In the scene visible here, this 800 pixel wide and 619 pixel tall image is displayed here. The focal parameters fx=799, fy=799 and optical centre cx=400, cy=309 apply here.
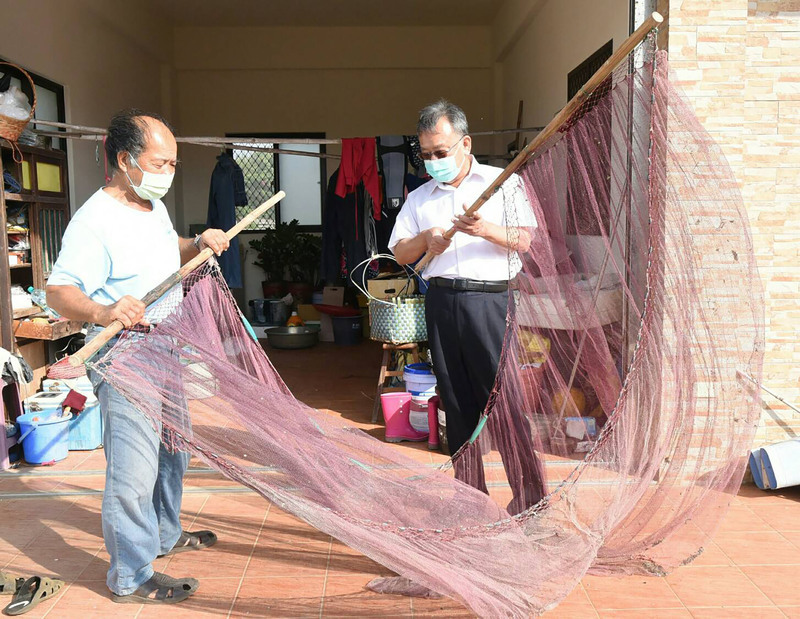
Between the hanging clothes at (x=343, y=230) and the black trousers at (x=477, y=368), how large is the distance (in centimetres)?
342

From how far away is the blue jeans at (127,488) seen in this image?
2.47m

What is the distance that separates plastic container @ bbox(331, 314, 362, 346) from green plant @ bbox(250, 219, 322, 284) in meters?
1.10

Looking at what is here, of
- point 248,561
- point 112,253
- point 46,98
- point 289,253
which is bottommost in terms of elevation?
point 248,561

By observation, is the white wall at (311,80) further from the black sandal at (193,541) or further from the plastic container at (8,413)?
the black sandal at (193,541)

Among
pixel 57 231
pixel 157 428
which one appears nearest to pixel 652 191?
pixel 157 428

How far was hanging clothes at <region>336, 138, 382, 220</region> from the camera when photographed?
19.0 ft

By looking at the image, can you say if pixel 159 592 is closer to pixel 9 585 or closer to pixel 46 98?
pixel 9 585

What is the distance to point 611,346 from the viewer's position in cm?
274

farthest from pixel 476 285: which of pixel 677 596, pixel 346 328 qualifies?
pixel 346 328

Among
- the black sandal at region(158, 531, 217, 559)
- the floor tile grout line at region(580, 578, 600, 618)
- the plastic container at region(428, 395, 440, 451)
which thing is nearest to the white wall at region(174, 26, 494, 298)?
the plastic container at region(428, 395, 440, 451)

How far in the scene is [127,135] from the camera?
251 centimetres

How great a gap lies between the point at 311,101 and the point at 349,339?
3.13m

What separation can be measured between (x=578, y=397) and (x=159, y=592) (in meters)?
1.53

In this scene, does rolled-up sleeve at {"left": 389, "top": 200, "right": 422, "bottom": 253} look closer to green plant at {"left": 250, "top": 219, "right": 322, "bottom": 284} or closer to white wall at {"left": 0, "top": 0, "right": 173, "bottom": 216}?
white wall at {"left": 0, "top": 0, "right": 173, "bottom": 216}
